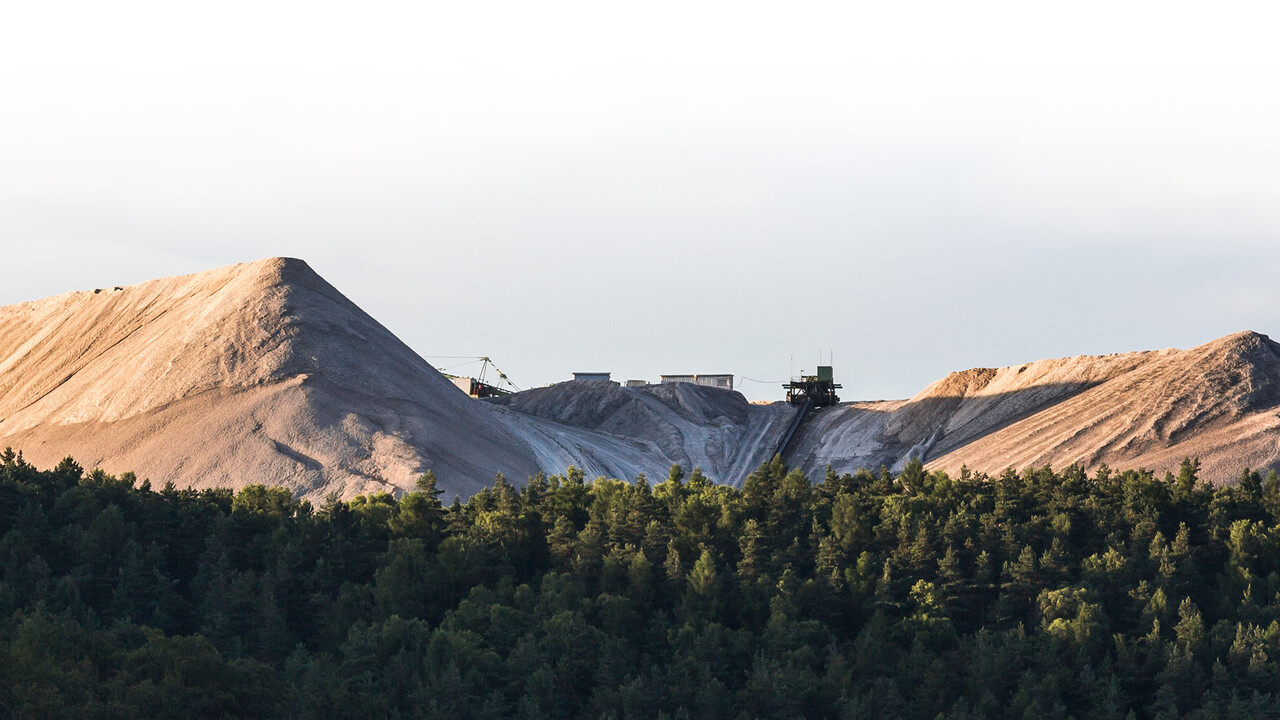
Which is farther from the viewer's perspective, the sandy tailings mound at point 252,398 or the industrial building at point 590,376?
the industrial building at point 590,376

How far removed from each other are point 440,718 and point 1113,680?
2412 centimetres

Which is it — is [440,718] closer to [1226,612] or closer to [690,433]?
[1226,612]

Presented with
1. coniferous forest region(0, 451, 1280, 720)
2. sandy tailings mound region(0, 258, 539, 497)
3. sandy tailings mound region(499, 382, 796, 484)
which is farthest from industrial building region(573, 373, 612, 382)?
coniferous forest region(0, 451, 1280, 720)

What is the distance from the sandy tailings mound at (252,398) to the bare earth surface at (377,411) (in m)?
0.15

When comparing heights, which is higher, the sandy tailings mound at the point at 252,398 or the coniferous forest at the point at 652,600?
the sandy tailings mound at the point at 252,398

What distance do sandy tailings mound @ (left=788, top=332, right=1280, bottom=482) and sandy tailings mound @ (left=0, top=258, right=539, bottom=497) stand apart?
28.1 meters

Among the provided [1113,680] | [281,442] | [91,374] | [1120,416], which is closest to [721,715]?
[1113,680]

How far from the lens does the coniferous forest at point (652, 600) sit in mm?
55031

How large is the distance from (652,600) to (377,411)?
3526 cm

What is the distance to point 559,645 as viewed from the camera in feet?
192

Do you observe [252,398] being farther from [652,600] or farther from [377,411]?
[652,600]

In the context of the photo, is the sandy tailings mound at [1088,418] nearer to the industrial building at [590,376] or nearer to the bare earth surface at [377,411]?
the bare earth surface at [377,411]

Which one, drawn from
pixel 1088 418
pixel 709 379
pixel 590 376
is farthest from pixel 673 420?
pixel 1088 418

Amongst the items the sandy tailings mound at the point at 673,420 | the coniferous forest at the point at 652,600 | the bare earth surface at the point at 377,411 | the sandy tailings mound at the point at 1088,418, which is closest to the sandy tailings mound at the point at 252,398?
the bare earth surface at the point at 377,411
